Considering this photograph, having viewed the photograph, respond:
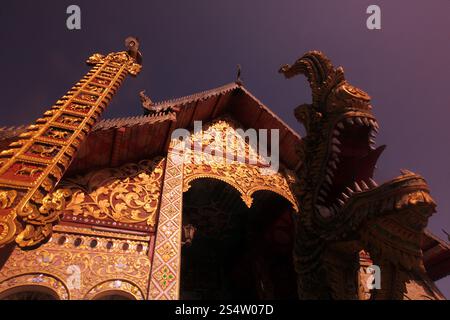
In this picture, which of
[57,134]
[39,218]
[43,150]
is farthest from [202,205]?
[39,218]

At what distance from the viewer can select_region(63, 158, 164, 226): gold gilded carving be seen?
397 cm

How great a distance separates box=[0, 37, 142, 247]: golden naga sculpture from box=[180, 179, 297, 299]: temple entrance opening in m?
3.60

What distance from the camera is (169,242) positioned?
3920mm

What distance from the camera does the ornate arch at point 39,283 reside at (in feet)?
9.82

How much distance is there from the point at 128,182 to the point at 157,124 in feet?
3.40

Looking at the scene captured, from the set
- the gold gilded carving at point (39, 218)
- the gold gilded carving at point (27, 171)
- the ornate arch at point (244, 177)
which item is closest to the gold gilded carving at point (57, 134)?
the gold gilded carving at point (27, 171)

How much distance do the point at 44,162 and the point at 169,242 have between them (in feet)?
7.60

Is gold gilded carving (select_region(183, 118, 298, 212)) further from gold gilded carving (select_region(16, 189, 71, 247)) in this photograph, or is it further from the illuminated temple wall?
gold gilded carving (select_region(16, 189, 71, 247))

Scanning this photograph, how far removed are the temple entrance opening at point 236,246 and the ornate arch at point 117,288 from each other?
2954 mm

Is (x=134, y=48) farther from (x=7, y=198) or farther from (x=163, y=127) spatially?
(x=7, y=198)

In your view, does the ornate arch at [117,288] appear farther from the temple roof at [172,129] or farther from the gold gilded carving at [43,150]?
the gold gilded carving at [43,150]

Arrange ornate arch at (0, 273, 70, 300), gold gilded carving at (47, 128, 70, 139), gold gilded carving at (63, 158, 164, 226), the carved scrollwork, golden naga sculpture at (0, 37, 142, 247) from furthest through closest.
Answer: gold gilded carving at (63, 158, 164, 226)
the carved scrollwork
ornate arch at (0, 273, 70, 300)
gold gilded carving at (47, 128, 70, 139)
golden naga sculpture at (0, 37, 142, 247)

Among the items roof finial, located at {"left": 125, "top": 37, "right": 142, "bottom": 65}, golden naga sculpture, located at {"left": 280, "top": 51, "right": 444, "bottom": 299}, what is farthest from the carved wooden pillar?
golden naga sculpture, located at {"left": 280, "top": 51, "right": 444, "bottom": 299}
